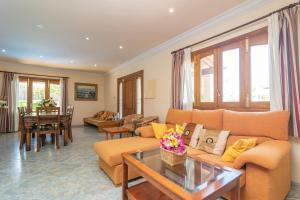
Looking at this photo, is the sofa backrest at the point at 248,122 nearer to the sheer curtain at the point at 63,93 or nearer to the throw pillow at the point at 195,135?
the throw pillow at the point at 195,135

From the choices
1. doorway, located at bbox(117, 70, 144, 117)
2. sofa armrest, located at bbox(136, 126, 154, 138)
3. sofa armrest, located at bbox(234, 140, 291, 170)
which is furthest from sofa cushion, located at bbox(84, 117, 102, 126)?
sofa armrest, located at bbox(234, 140, 291, 170)

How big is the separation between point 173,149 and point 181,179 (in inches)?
13.9

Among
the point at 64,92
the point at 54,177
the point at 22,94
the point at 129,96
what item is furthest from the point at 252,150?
A: the point at 22,94

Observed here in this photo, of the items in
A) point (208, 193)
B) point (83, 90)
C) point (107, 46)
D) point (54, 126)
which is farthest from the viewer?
point (83, 90)

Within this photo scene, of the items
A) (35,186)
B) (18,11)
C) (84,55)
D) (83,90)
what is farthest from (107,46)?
(83,90)

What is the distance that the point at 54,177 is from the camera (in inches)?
96.7

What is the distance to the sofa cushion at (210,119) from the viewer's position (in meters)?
2.62

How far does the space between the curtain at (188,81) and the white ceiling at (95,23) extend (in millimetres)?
599

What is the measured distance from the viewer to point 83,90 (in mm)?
7812

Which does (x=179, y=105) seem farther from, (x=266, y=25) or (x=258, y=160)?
(x=258, y=160)

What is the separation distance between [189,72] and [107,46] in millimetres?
2368

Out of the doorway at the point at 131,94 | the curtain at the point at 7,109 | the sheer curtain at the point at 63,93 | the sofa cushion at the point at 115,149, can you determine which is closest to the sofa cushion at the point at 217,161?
the sofa cushion at the point at 115,149

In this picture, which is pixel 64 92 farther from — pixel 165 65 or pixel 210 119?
pixel 210 119

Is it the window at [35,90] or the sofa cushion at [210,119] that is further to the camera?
the window at [35,90]
